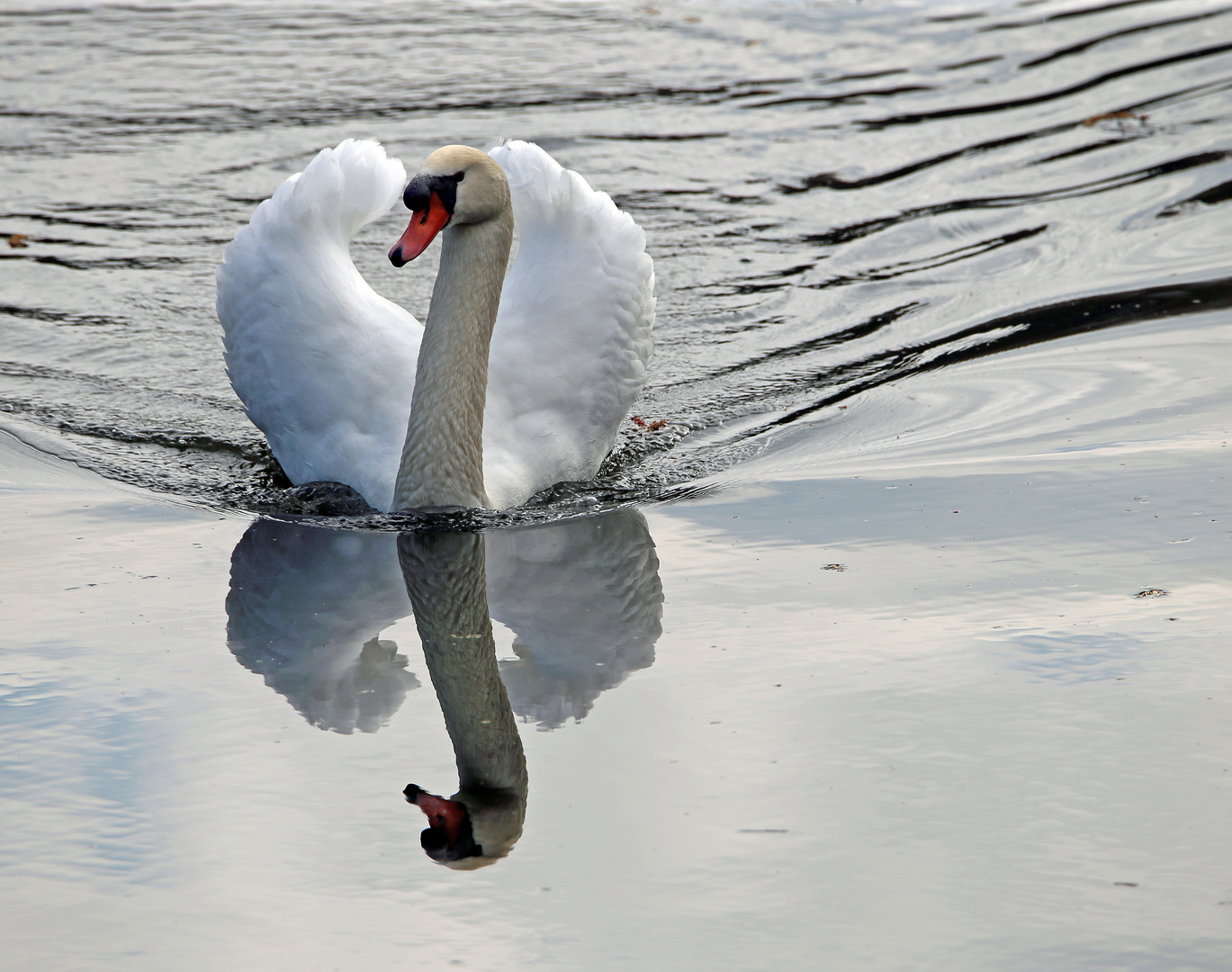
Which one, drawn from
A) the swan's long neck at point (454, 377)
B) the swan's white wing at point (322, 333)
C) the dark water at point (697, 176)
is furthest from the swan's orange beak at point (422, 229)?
the dark water at point (697, 176)

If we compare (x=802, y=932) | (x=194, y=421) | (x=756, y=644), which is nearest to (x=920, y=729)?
(x=756, y=644)

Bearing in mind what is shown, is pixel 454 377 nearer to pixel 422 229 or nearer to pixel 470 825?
pixel 422 229

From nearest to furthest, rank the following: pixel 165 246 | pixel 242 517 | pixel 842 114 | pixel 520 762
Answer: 1. pixel 520 762
2. pixel 242 517
3. pixel 165 246
4. pixel 842 114

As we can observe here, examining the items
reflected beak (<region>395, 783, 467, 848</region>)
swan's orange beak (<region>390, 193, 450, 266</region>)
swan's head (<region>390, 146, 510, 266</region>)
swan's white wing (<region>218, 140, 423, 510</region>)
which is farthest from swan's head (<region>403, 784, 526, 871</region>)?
swan's white wing (<region>218, 140, 423, 510</region>)

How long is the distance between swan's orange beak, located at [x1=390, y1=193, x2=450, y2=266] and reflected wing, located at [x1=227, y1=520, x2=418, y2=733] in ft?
3.50

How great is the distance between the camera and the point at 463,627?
4.75 meters

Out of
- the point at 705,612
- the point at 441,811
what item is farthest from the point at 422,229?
the point at 441,811

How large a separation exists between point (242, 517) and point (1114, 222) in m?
6.13

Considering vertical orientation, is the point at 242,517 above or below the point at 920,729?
below

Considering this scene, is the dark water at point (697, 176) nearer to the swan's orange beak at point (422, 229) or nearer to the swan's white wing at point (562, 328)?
the swan's white wing at point (562, 328)

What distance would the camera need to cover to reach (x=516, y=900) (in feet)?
10.8

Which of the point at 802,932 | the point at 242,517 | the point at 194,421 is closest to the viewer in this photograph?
the point at 802,932

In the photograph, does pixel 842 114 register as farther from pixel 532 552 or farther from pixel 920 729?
pixel 920 729

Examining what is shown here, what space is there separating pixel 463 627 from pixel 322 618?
1.48ft
